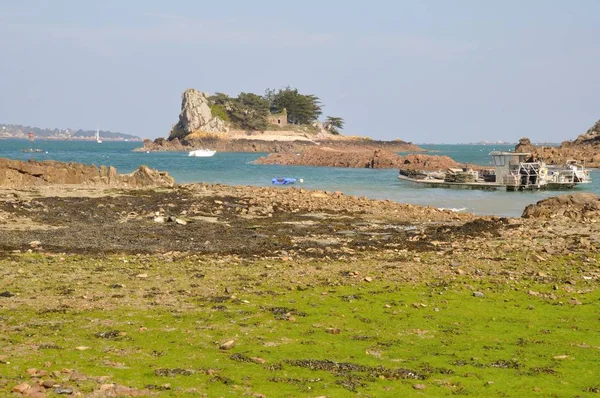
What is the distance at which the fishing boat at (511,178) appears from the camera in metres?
68.4

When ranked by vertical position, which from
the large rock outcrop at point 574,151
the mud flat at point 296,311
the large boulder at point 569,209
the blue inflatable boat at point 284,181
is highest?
the large rock outcrop at point 574,151

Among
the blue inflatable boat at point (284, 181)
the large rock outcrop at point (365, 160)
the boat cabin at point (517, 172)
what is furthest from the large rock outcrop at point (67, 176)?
the large rock outcrop at point (365, 160)

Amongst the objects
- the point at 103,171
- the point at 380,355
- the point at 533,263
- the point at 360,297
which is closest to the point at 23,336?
the point at 380,355

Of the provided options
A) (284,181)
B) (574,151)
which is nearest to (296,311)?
(284,181)

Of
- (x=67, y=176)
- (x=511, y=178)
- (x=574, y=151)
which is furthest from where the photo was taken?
(x=574, y=151)

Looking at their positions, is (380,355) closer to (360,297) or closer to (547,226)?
(360,297)

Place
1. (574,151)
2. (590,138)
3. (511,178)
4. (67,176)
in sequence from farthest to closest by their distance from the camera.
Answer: (590,138)
(574,151)
(511,178)
(67,176)

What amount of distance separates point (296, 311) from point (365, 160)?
362 feet

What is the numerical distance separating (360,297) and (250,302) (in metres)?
2.16

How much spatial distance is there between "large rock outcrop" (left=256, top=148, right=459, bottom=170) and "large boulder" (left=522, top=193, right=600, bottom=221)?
68803 mm

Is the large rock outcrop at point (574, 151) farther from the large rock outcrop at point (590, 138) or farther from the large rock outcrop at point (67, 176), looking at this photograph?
the large rock outcrop at point (67, 176)

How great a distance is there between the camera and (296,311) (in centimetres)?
1309

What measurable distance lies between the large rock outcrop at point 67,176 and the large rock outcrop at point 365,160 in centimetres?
6481

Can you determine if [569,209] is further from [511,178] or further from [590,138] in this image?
[590,138]
